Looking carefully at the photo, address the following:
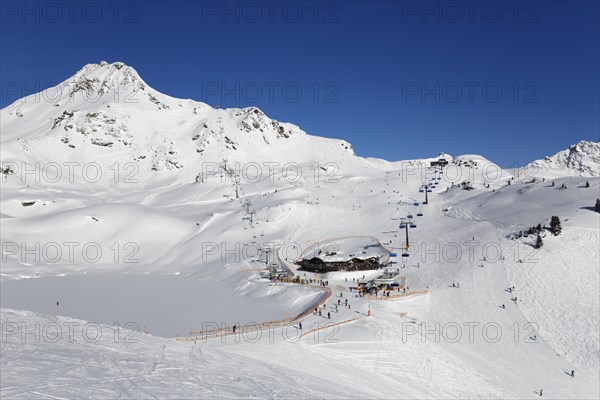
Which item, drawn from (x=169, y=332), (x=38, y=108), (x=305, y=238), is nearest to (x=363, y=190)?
(x=305, y=238)

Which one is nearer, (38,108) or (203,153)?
(203,153)

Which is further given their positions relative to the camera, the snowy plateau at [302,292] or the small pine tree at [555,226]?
the small pine tree at [555,226]

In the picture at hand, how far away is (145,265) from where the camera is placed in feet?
208

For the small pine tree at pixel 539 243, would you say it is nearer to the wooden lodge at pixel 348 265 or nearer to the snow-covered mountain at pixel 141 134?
the wooden lodge at pixel 348 265

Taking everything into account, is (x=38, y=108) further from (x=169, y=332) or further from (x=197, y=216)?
(x=169, y=332)

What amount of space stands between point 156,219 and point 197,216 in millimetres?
7963

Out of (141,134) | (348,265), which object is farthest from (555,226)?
(141,134)

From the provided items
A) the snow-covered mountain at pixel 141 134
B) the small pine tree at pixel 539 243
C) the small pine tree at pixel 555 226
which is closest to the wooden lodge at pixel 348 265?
the small pine tree at pixel 539 243

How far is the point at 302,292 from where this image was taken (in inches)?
1575

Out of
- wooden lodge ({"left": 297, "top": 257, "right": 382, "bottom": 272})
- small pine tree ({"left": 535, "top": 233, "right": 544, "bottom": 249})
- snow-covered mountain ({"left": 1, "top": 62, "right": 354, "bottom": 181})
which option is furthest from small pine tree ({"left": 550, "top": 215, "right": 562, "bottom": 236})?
snow-covered mountain ({"left": 1, "top": 62, "right": 354, "bottom": 181})

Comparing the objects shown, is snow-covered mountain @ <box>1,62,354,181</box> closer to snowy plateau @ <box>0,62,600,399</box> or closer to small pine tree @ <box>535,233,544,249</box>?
snowy plateau @ <box>0,62,600,399</box>

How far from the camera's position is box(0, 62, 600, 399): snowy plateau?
18.0 meters

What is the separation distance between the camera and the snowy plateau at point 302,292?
59.2 feet

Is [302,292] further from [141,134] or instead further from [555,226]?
[141,134]
